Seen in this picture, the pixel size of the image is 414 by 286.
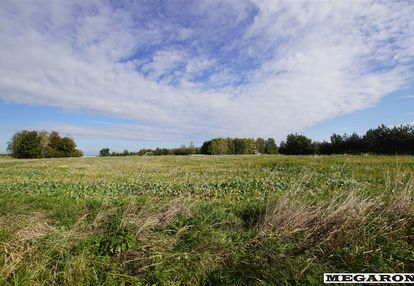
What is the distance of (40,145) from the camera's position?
8762 centimetres

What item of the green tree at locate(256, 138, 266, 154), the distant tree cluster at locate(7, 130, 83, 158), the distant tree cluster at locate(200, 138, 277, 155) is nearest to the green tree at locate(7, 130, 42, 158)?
the distant tree cluster at locate(7, 130, 83, 158)

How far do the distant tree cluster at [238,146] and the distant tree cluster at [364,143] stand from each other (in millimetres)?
26022

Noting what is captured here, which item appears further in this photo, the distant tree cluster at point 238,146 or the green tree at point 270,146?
the green tree at point 270,146

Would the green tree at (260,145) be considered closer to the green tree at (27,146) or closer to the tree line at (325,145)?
the tree line at (325,145)

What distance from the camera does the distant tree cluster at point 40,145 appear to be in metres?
84.8

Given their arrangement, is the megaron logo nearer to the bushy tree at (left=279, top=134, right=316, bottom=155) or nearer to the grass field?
the grass field

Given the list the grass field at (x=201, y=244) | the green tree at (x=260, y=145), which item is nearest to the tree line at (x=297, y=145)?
the green tree at (x=260, y=145)

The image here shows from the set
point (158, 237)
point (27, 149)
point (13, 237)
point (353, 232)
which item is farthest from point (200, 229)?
point (27, 149)

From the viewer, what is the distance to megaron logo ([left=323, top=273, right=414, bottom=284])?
4.18m

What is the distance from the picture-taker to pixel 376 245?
5094 millimetres

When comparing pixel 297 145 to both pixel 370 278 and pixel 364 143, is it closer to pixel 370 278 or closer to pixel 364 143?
pixel 364 143

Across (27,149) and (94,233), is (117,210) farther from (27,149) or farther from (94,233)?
(27,149)

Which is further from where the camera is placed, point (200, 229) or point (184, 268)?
point (200, 229)

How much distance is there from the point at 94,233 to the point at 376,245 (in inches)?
193
